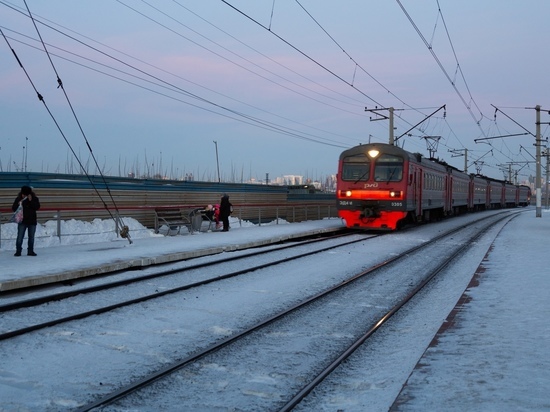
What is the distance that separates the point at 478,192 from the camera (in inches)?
1845

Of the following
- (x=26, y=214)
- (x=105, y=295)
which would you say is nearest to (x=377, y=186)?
(x=26, y=214)

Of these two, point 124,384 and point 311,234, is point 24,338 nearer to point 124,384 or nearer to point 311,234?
point 124,384

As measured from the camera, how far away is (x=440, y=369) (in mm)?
5328

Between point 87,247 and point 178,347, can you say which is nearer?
point 178,347

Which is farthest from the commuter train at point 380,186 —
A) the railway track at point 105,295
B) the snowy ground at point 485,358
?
the snowy ground at point 485,358

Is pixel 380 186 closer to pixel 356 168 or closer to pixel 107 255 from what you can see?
pixel 356 168

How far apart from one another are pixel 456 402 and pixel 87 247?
12562 mm

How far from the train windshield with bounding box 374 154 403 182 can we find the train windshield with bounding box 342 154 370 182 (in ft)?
1.37

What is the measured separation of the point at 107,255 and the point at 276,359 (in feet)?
27.6

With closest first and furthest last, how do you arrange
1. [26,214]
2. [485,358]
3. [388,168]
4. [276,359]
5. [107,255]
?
[485,358]
[276,359]
[26,214]
[107,255]
[388,168]

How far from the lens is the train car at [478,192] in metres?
43.4

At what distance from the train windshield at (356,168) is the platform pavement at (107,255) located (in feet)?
14.8

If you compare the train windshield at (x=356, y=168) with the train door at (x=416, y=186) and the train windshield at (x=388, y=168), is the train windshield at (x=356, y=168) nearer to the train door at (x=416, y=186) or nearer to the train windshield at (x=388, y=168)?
the train windshield at (x=388, y=168)

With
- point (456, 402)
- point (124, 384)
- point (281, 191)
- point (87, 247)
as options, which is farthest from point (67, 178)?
point (456, 402)
